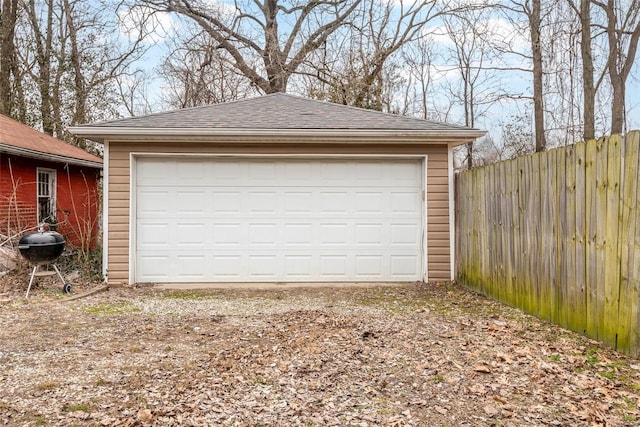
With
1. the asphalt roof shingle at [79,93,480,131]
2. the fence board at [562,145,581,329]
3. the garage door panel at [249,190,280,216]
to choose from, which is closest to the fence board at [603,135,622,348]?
the fence board at [562,145,581,329]

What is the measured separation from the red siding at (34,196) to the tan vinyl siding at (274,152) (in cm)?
96

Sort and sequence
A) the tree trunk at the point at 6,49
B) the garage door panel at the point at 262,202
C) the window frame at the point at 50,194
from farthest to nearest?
the tree trunk at the point at 6,49 → the window frame at the point at 50,194 → the garage door panel at the point at 262,202

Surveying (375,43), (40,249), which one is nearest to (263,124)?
(40,249)

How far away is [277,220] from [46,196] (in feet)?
20.0

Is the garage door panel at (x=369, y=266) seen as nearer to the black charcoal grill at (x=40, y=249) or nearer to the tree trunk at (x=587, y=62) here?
the black charcoal grill at (x=40, y=249)

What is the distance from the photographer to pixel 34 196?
9.83 metres

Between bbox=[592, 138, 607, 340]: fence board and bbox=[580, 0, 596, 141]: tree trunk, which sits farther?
bbox=[580, 0, 596, 141]: tree trunk

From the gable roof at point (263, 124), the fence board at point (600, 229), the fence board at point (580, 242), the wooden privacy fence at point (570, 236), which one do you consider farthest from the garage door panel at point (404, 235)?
the fence board at point (600, 229)

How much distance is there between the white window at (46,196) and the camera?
10.1 m

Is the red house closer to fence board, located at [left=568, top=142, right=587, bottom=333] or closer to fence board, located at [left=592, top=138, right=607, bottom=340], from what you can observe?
fence board, located at [left=568, top=142, right=587, bottom=333]

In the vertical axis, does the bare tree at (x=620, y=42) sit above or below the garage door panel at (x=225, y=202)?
above

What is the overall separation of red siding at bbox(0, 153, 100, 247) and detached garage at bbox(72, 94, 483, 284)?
4.80 ft

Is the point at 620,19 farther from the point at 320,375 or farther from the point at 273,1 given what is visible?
the point at 320,375

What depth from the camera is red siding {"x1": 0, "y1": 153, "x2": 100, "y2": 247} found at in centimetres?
877
